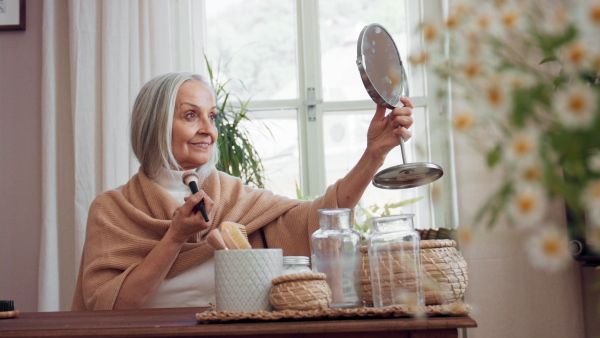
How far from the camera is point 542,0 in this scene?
2646 mm

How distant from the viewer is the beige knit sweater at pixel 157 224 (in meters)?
1.68

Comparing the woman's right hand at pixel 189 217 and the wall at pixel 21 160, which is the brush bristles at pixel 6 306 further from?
the wall at pixel 21 160

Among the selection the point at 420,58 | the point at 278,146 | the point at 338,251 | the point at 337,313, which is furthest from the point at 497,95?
the point at 278,146

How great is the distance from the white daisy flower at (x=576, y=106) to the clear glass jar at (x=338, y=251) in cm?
78

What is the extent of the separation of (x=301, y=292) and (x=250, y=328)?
0.32 ft

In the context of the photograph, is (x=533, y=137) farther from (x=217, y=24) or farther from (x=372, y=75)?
(x=217, y=24)

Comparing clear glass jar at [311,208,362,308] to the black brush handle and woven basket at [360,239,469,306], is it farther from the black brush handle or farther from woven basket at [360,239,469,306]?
the black brush handle

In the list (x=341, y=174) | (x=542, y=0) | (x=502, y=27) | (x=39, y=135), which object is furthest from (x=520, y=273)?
(x=502, y=27)

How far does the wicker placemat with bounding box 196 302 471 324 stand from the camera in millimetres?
847

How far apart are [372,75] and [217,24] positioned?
6.44 feet

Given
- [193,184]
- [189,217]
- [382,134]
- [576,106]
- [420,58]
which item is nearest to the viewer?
[576,106]

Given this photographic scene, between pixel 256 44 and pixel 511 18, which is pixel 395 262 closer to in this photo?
pixel 511 18

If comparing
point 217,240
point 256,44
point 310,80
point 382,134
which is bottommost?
point 217,240

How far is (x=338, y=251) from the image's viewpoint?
102cm
